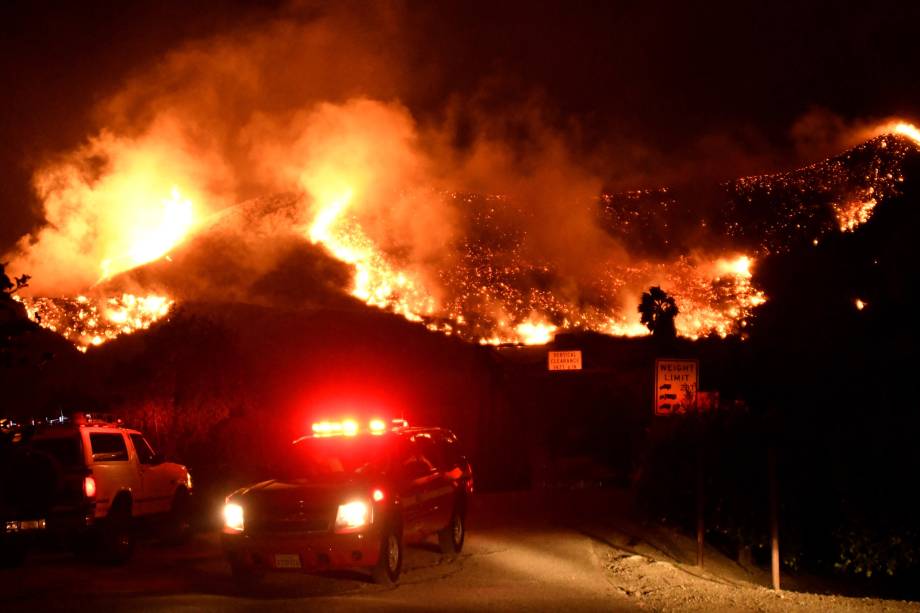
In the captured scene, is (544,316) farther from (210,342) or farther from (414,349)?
(210,342)

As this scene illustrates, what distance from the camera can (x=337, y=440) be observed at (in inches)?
487

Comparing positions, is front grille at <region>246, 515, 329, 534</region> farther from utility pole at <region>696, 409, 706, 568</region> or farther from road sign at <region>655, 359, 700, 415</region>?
road sign at <region>655, 359, 700, 415</region>

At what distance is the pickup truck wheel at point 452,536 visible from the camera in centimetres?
1339

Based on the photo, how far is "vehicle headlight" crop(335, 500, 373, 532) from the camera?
1059 centimetres

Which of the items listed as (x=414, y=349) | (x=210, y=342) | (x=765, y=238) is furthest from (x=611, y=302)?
(x=210, y=342)

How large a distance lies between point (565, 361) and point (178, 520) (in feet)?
42.8

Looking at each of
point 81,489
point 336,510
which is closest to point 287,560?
point 336,510

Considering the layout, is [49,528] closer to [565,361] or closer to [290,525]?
[290,525]

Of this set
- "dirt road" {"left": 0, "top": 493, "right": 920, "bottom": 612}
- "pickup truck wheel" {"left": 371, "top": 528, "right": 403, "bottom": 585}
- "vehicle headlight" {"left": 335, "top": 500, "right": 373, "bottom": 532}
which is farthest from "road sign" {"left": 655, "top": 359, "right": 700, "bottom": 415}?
"vehicle headlight" {"left": 335, "top": 500, "right": 373, "bottom": 532}

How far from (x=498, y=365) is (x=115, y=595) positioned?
1016 inches

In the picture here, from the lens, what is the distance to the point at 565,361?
2641 cm

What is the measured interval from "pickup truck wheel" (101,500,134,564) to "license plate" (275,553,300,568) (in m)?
3.65

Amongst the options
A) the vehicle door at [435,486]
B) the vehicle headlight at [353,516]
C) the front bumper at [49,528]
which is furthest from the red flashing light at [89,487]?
the vehicle door at [435,486]

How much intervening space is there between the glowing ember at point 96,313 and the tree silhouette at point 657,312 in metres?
23.0
